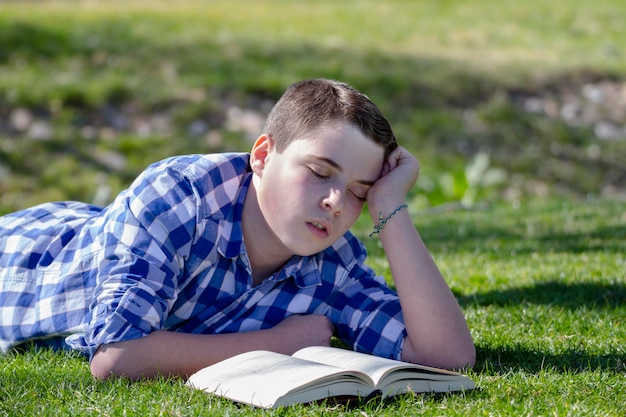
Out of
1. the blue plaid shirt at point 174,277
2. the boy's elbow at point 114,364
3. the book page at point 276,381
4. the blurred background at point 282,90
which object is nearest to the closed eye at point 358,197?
the blue plaid shirt at point 174,277

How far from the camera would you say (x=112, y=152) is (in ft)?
31.9

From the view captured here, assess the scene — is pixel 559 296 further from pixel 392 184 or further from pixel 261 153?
pixel 261 153

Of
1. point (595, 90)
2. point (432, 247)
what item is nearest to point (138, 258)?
point (432, 247)

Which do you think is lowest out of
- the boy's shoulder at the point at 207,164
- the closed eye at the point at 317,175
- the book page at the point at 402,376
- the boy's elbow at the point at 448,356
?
the boy's elbow at the point at 448,356

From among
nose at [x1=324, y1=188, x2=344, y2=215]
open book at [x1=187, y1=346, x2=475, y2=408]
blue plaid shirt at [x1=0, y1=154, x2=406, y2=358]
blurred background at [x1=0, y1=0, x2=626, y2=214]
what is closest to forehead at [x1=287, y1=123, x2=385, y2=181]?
nose at [x1=324, y1=188, x2=344, y2=215]

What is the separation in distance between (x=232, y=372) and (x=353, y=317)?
2.51ft

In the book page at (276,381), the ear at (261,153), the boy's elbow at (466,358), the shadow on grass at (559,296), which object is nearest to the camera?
the book page at (276,381)

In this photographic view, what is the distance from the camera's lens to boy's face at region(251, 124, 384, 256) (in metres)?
3.01

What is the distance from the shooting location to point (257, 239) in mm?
3277

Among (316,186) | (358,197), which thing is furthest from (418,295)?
(316,186)

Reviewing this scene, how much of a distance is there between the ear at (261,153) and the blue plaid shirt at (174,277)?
11 centimetres

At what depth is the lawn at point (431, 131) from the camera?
2906 millimetres

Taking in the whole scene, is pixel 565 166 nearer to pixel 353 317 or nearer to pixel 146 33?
pixel 146 33

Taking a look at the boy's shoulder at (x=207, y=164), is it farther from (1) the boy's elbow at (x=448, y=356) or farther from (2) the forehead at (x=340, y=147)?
(1) the boy's elbow at (x=448, y=356)
